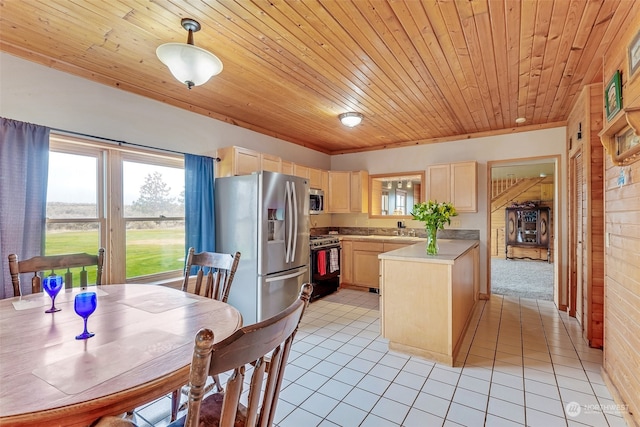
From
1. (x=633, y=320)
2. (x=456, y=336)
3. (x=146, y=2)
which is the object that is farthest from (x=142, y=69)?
(x=633, y=320)

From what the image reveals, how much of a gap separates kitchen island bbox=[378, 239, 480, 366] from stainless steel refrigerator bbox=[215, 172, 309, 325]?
1.19 metres

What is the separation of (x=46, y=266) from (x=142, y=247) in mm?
1063

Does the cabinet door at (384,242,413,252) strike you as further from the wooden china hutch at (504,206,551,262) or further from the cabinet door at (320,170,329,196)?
the wooden china hutch at (504,206,551,262)

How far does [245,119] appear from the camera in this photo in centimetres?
390

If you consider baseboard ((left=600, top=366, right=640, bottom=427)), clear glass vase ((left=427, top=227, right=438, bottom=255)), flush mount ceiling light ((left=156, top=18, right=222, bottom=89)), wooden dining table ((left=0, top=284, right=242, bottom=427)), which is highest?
flush mount ceiling light ((left=156, top=18, right=222, bottom=89))

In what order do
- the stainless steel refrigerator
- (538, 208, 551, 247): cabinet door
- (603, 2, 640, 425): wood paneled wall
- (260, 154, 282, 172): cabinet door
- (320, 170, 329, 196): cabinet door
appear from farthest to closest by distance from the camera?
(538, 208, 551, 247): cabinet door → (320, 170, 329, 196): cabinet door → (260, 154, 282, 172): cabinet door → the stainless steel refrigerator → (603, 2, 640, 425): wood paneled wall

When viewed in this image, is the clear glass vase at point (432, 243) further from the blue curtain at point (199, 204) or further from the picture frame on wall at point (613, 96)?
the blue curtain at point (199, 204)

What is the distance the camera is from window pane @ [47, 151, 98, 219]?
249 cm

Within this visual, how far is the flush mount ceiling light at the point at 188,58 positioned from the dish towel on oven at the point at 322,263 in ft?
9.77

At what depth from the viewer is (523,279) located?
19.2 feet

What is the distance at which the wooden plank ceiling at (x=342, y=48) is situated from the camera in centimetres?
180

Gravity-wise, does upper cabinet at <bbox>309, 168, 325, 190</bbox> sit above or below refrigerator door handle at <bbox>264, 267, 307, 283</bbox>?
above

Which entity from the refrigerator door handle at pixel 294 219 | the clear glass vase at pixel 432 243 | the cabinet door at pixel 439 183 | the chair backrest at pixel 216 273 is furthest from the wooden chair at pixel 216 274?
the cabinet door at pixel 439 183

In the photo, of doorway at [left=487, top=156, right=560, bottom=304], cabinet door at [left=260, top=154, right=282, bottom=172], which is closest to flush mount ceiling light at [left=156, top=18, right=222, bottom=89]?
cabinet door at [left=260, top=154, right=282, bottom=172]
